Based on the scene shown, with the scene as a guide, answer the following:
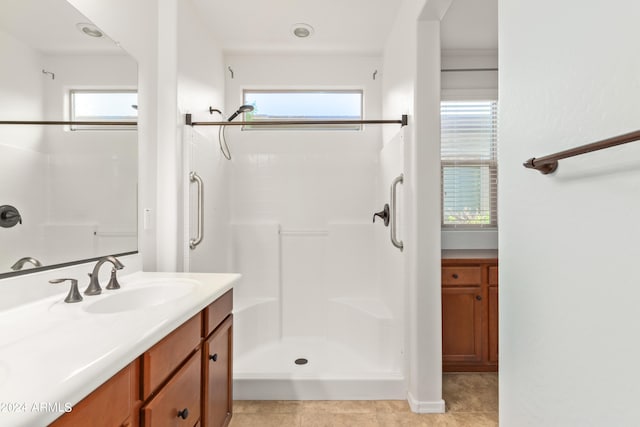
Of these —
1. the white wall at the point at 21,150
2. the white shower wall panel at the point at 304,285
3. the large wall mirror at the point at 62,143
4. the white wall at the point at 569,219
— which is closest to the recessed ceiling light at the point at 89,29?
the large wall mirror at the point at 62,143

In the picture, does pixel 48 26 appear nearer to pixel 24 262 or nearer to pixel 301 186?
pixel 24 262

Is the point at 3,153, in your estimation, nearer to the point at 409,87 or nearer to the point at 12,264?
the point at 12,264

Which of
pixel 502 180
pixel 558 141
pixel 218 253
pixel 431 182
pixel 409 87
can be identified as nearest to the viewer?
pixel 558 141

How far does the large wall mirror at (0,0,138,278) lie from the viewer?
1047 millimetres

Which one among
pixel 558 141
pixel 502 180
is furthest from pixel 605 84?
pixel 502 180

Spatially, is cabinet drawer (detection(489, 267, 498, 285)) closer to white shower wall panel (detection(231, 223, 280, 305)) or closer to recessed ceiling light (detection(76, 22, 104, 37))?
white shower wall panel (detection(231, 223, 280, 305))

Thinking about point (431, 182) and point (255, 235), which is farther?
point (255, 235)

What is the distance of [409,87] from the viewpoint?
2045 millimetres

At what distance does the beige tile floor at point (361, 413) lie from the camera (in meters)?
1.81

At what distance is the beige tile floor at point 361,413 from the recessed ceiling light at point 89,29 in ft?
6.98

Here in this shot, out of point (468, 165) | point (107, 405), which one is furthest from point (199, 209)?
point (468, 165)

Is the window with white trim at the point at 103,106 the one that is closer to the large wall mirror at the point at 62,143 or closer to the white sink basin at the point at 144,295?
the large wall mirror at the point at 62,143

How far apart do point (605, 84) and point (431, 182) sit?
131cm

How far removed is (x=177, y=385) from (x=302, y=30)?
102 inches
